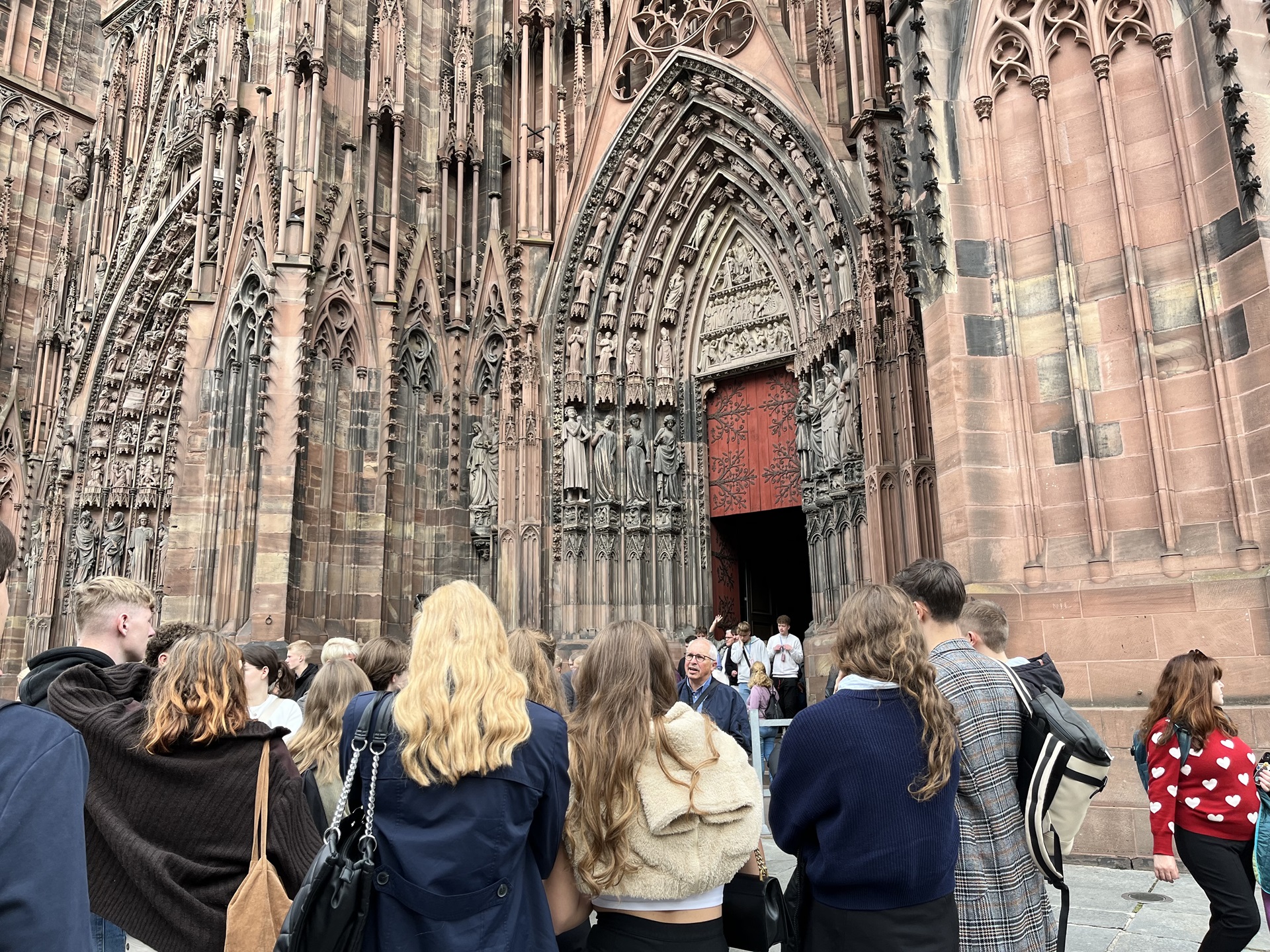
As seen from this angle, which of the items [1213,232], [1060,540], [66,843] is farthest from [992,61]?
[66,843]

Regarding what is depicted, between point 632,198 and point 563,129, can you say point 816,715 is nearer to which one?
point 632,198

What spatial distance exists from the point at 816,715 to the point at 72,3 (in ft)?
101

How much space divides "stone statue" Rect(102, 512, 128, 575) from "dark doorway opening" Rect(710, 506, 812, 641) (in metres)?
12.4

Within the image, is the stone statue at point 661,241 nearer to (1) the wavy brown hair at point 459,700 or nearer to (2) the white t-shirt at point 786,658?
(2) the white t-shirt at point 786,658

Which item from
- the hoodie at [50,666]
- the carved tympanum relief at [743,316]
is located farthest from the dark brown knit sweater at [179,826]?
the carved tympanum relief at [743,316]

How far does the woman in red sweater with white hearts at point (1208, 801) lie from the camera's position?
3.67 m

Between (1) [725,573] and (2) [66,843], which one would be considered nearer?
(2) [66,843]

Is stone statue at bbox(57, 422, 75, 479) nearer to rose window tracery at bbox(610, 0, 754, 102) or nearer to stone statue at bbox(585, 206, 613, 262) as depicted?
stone statue at bbox(585, 206, 613, 262)

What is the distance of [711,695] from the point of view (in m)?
5.73

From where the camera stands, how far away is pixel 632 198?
13844 mm

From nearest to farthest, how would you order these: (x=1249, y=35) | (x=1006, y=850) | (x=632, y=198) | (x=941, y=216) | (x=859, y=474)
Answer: (x=1006, y=850), (x=1249, y=35), (x=941, y=216), (x=859, y=474), (x=632, y=198)

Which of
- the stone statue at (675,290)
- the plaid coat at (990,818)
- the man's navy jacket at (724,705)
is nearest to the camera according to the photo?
the plaid coat at (990,818)

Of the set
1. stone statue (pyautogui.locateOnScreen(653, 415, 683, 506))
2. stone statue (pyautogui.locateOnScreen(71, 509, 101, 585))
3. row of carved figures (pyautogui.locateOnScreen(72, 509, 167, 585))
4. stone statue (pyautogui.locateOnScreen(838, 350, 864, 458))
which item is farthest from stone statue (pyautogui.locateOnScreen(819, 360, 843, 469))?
stone statue (pyautogui.locateOnScreen(71, 509, 101, 585))

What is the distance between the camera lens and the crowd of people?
223 centimetres
